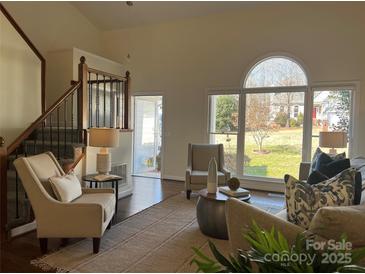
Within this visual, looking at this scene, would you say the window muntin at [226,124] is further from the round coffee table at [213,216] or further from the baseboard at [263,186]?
the round coffee table at [213,216]

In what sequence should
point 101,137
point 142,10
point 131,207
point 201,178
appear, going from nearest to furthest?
point 101,137 < point 131,207 < point 201,178 < point 142,10

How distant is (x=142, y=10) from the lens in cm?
629

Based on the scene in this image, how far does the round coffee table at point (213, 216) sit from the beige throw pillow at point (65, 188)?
1.47 meters

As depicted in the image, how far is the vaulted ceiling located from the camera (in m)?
5.78

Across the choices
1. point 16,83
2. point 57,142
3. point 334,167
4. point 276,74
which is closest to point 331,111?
point 276,74

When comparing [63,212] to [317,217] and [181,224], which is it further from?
[317,217]

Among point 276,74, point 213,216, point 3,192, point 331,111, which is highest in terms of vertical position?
point 276,74

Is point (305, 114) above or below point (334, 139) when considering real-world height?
above

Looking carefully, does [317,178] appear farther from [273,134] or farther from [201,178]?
[273,134]

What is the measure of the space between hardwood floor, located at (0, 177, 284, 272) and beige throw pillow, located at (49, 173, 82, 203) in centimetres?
54

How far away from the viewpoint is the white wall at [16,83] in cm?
451

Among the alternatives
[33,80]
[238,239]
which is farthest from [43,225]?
[33,80]

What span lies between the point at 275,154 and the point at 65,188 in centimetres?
434

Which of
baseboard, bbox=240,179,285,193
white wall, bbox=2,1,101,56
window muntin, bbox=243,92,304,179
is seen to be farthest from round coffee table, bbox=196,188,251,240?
white wall, bbox=2,1,101,56
